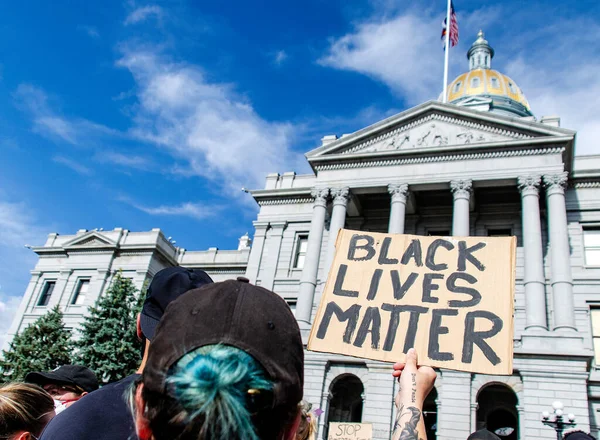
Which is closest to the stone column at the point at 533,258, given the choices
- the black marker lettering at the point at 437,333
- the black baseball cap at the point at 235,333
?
the black marker lettering at the point at 437,333

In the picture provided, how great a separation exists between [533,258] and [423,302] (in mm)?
17798

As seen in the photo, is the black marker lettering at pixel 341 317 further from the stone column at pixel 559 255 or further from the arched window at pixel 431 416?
the arched window at pixel 431 416

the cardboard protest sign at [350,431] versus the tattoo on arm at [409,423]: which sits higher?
the cardboard protest sign at [350,431]

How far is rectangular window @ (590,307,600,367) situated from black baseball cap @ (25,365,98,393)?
21.6 metres

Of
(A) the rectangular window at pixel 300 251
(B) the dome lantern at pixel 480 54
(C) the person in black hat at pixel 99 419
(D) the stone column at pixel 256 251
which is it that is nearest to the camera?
(C) the person in black hat at pixel 99 419

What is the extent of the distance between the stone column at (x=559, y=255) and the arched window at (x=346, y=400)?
9.37m

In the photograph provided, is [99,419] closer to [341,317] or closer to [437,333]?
[341,317]

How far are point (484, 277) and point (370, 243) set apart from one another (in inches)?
46.0

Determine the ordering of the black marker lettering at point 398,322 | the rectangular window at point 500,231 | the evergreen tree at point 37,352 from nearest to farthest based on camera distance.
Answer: the black marker lettering at point 398,322, the rectangular window at point 500,231, the evergreen tree at point 37,352

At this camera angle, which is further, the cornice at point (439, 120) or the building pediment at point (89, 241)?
the building pediment at point (89, 241)

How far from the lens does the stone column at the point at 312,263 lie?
22.8m

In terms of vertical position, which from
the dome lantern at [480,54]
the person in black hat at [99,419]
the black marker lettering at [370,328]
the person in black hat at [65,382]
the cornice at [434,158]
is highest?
the dome lantern at [480,54]

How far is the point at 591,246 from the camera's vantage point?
2297cm

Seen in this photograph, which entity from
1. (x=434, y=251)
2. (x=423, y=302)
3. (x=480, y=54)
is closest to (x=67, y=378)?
(x=423, y=302)
